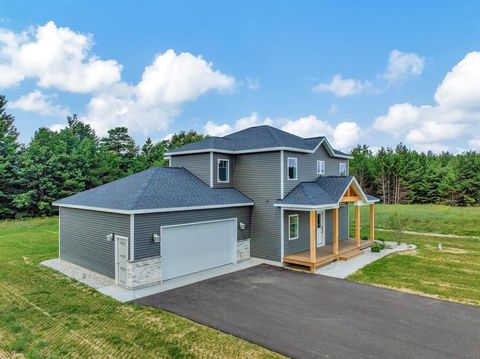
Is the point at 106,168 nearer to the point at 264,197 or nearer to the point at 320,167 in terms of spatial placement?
the point at 264,197

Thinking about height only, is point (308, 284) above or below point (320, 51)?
below

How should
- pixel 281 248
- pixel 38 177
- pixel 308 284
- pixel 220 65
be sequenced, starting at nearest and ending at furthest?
1. pixel 308 284
2. pixel 281 248
3. pixel 220 65
4. pixel 38 177

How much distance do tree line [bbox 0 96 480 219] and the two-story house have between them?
2032cm

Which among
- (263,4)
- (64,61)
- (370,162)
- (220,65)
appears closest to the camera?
(263,4)

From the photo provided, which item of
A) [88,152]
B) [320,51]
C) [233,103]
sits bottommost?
[88,152]

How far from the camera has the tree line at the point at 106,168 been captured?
3027 cm

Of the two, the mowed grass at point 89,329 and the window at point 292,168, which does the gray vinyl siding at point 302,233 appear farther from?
the mowed grass at point 89,329

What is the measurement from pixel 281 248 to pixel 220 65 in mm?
15270

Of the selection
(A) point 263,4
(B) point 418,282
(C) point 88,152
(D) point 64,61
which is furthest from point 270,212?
(C) point 88,152

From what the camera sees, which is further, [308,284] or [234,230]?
[234,230]

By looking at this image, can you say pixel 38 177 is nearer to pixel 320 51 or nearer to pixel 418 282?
pixel 320 51

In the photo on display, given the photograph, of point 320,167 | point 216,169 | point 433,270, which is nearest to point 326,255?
point 433,270

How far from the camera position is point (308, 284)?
10492mm

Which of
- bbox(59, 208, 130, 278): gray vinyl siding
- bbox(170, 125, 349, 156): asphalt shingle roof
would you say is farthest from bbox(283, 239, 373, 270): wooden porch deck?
bbox(59, 208, 130, 278): gray vinyl siding
